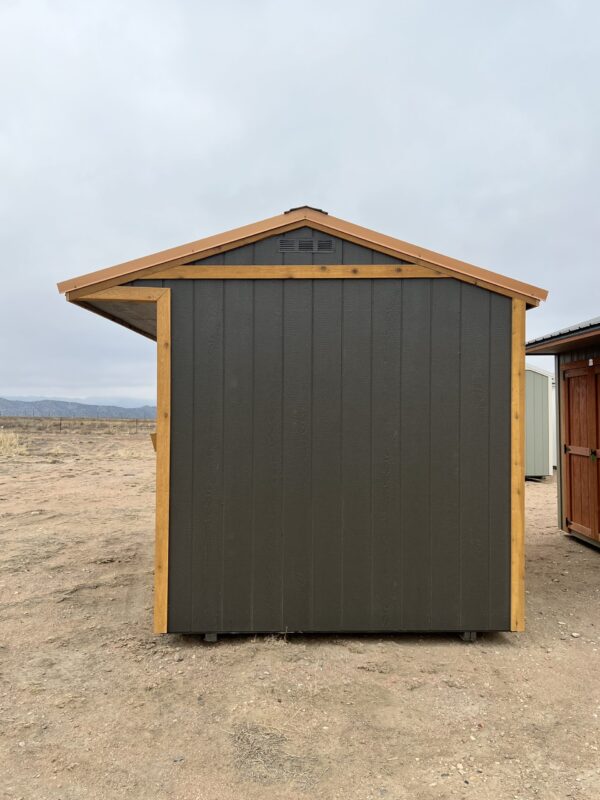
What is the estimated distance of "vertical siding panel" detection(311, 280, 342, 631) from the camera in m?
3.40

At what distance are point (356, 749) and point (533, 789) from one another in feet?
2.49

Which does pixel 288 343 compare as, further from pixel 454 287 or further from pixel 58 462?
pixel 58 462

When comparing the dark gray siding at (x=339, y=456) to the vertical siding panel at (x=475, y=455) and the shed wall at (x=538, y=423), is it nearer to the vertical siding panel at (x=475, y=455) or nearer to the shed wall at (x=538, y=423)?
the vertical siding panel at (x=475, y=455)

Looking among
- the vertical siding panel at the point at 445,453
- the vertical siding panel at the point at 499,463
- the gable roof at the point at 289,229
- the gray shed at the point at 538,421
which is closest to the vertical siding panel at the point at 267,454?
the gable roof at the point at 289,229

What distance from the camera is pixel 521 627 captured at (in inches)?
135

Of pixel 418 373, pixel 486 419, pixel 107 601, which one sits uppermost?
pixel 418 373

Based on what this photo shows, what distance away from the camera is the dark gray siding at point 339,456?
3385 mm

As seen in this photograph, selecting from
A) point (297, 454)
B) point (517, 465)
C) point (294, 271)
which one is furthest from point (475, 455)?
point (294, 271)

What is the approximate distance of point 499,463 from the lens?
3430mm

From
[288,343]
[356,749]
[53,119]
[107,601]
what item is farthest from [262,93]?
[356,749]

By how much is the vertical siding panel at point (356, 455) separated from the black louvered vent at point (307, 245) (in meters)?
0.28

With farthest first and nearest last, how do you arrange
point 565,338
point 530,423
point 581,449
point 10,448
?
point 10,448, point 530,423, point 581,449, point 565,338

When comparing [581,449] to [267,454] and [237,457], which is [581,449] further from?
[237,457]

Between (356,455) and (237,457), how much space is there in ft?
2.72
